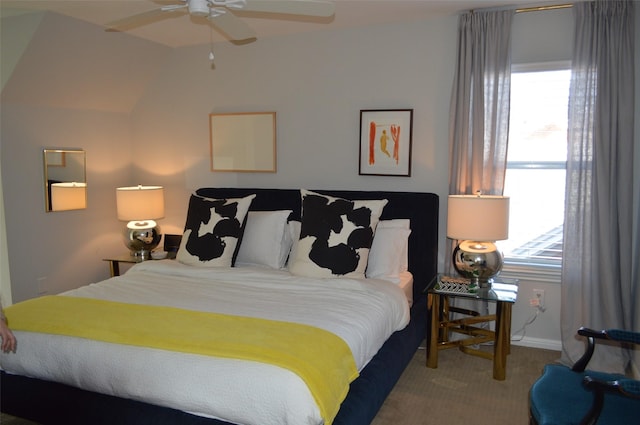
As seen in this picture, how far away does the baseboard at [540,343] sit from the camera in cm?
362

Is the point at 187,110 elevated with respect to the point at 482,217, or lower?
elevated

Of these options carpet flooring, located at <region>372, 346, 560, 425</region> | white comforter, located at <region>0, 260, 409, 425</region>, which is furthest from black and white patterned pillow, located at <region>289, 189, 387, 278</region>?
carpet flooring, located at <region>372, 346, 560, 425</region>

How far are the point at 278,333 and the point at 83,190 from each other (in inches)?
126

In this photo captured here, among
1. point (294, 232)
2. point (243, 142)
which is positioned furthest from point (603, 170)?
point (243, 142)

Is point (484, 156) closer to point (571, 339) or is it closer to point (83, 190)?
point (571, 339)

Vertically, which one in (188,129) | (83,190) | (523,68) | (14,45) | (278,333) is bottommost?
(278,333)

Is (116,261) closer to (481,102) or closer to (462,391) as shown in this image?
(462,391)

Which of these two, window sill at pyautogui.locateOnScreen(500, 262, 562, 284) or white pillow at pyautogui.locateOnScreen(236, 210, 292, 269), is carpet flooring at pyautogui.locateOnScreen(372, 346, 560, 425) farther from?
white pillow at pyautogui.locateOnScreen(236, 210, 292, 269)

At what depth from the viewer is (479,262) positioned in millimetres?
3344

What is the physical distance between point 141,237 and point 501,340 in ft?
10.3

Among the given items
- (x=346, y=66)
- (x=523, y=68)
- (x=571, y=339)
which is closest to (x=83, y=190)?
(x=346, y=66)

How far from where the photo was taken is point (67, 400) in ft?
7.32

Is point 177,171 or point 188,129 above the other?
point 188,129

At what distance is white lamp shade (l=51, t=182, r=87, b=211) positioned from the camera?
4.28 m
